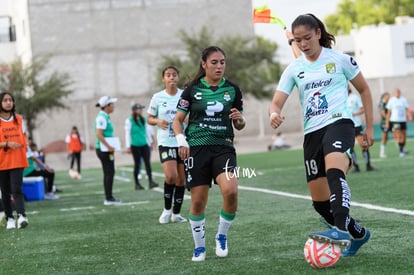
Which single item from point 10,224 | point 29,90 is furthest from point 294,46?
point 29,90

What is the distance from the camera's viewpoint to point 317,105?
796 centimetres

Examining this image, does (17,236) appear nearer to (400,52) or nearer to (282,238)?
(282,238)

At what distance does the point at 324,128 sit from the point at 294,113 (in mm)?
53666

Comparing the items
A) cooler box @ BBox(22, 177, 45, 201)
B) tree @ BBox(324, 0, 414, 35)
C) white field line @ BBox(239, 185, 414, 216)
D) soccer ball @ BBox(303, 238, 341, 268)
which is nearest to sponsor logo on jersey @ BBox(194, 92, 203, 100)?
soccer ball @ BBox(303, 238, 341, 268)

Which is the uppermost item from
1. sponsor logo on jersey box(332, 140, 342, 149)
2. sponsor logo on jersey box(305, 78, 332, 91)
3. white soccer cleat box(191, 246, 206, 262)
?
sponsor logo on jersey box(305, 78, 332, 91)

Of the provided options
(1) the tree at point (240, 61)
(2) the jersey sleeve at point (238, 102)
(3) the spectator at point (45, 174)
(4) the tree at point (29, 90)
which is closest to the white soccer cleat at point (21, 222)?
(2) the jersey sleeve at point (238, 102)

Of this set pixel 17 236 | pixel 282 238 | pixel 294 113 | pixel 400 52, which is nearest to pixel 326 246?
pixel 282 238

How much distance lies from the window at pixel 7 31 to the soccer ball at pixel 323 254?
69022 millimetres

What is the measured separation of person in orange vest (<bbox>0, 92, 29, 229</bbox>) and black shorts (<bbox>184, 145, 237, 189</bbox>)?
17.5ft

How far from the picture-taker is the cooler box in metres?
20.1

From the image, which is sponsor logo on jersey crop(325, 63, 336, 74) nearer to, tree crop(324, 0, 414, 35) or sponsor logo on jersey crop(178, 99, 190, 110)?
sponsor logo on jersey crop(178, 99, 190, 110)

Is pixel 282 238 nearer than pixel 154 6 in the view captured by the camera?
Yes

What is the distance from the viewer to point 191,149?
8.86 meters

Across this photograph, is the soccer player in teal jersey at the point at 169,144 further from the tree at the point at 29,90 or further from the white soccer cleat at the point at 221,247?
the tree at the point at 29,90
